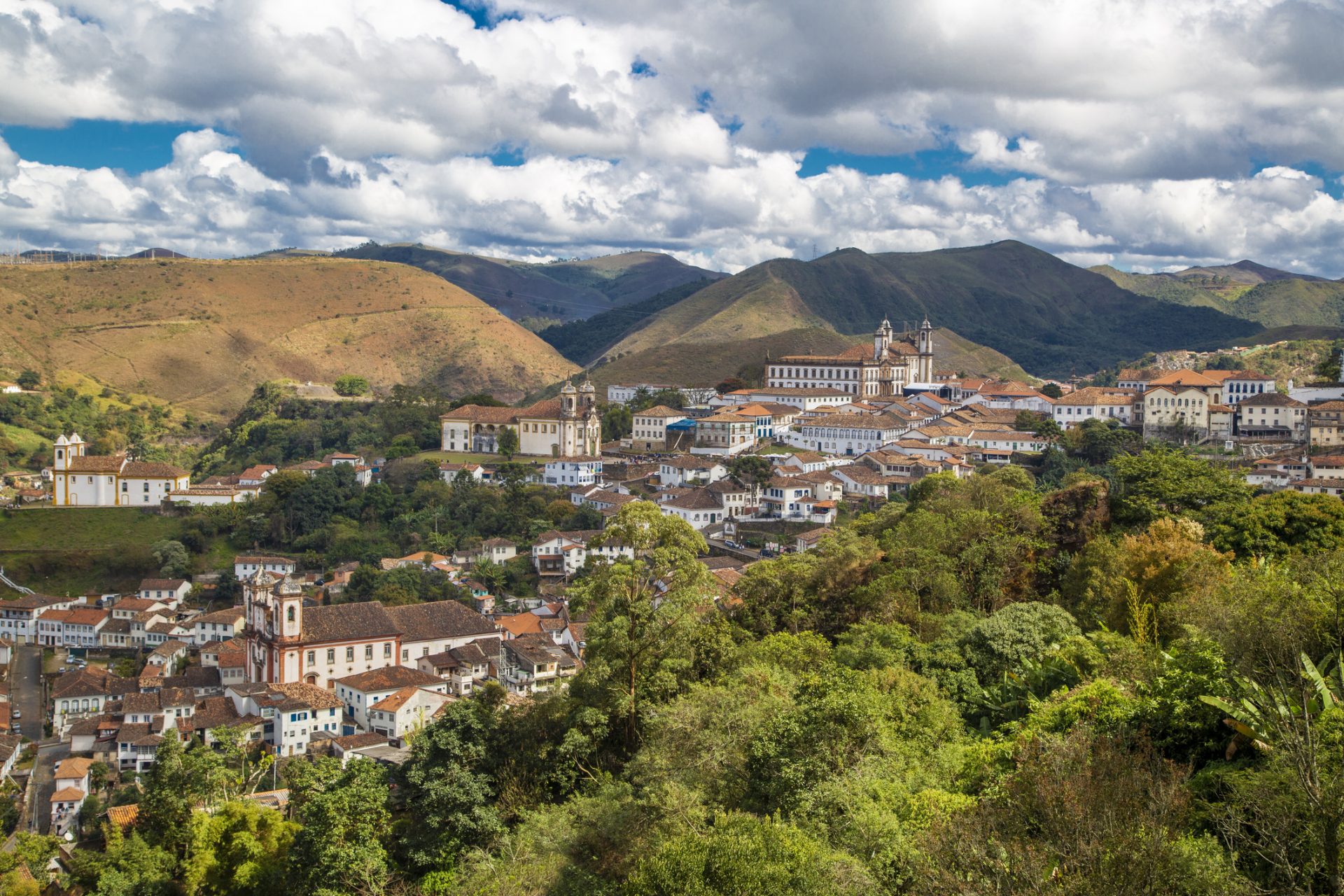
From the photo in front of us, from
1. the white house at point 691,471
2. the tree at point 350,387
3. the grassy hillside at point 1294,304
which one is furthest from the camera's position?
the grassy hillside at point 1294,304

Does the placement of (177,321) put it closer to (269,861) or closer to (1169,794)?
(269,861)

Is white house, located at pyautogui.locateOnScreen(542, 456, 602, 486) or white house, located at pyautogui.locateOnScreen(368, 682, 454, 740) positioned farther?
white house, located at pyautogui.locateOnScreen(542, 456, 602, 486)

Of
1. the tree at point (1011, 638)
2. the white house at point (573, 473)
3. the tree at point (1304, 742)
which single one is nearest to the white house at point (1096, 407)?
the white house at point (573, 473)

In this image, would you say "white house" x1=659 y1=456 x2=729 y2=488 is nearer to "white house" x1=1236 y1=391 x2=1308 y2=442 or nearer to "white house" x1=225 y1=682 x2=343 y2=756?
"white house" x1=225 y1=682 x2=343 y2=756

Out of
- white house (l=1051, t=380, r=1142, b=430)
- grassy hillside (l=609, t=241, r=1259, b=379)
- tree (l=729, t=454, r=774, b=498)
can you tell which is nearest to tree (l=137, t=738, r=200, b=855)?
tree (l=729, t=454, r=774, b=498)

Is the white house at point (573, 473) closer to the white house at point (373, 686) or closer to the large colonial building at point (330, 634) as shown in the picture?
the large colonial building at point (330, 634)

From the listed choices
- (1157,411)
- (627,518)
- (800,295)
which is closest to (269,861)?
(627,518)
